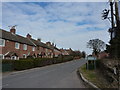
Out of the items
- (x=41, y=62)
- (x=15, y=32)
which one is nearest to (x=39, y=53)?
(x=15, y=32)

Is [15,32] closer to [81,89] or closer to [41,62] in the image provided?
[41,62]

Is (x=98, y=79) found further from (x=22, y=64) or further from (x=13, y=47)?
(x=13, y=47)

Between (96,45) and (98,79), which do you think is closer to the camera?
(98,79)

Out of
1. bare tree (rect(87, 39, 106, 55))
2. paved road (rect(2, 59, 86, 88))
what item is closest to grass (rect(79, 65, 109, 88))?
paved road (rect(2, 59, 86, 88))

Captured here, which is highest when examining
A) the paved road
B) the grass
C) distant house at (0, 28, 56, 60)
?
distant house at (0, 28, 56, 60)

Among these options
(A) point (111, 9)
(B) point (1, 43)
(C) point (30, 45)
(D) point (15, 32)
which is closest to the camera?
(A) point (111, 9)

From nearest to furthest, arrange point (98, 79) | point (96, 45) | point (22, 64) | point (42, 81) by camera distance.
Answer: point (98, 79), point (42, 81), point (22, 64), point (96, 45)

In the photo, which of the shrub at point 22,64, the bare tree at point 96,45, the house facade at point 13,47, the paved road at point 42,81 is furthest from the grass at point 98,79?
the bare tree at point 96,45

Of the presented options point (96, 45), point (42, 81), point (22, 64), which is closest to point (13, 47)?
point (22, 64)

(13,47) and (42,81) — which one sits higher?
(13,47)

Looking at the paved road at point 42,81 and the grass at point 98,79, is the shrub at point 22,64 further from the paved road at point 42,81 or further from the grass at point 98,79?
the grass at point 98,79

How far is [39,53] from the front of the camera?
58281mm

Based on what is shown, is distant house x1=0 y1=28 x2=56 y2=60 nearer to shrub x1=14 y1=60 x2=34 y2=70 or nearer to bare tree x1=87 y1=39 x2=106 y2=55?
shrub x1=14 y1=60 x2=34 y2=70

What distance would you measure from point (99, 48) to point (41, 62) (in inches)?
1908
